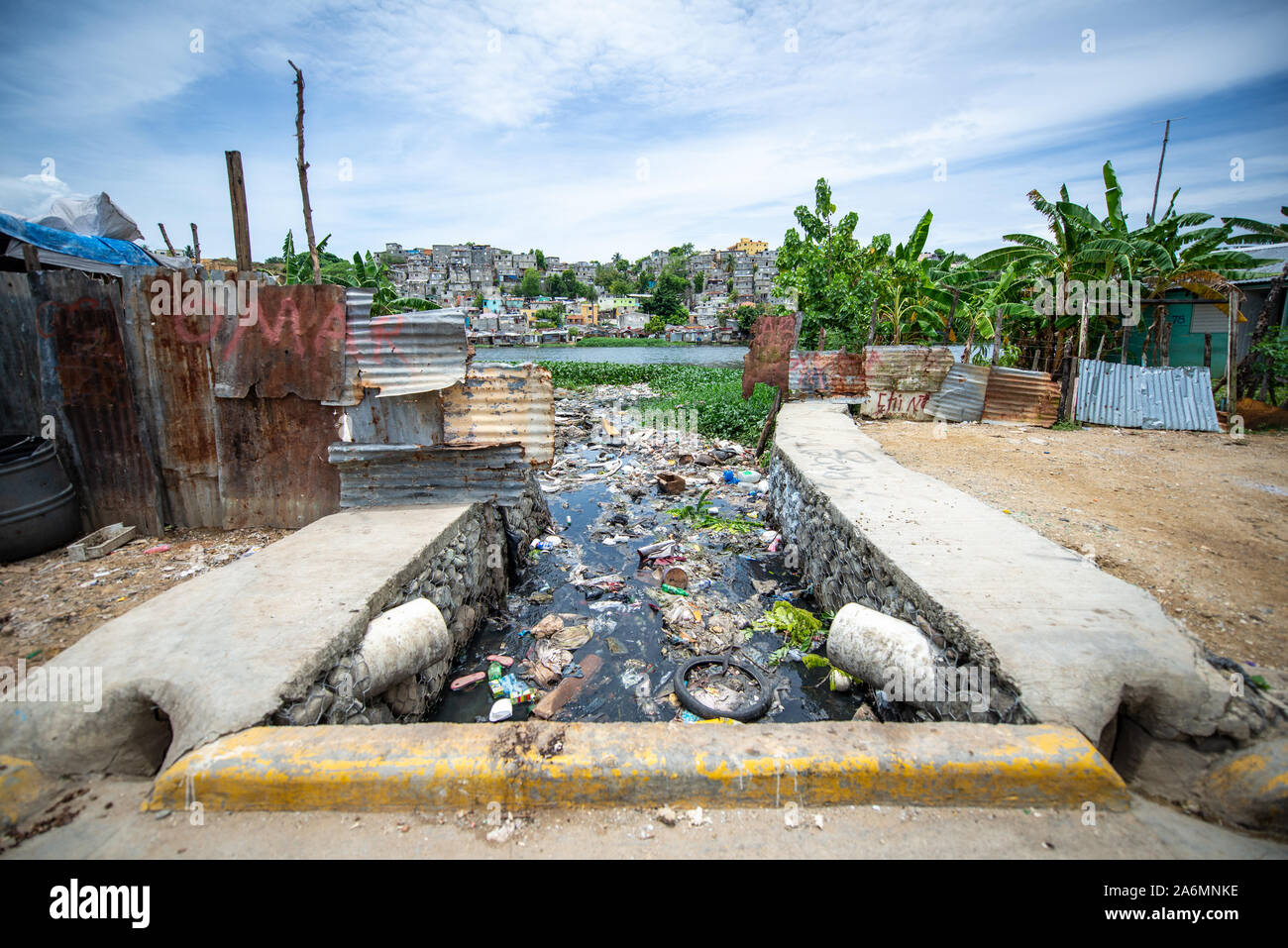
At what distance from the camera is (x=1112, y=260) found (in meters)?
9.93

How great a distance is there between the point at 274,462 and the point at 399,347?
1476 millimetres

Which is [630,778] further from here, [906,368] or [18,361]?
[906,368]

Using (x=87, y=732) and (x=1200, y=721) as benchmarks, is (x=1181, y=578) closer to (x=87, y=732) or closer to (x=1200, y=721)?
(x=1200, y=721)

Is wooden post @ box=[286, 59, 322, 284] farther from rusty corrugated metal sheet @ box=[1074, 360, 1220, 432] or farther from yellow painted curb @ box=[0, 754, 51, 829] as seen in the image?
rusty corrugated metal sheet @ box=[1074, 360, 1220, 432]

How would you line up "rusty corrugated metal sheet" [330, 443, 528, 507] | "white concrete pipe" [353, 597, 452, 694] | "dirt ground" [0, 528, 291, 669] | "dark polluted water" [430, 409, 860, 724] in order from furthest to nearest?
"rusty corrugated metal sheet" [330, 443, 528, 507], "dark polluted water" [430, 409, 860, 724], "dirt ground" [0, 528, 291, 669], "white concrete pipe" [353, 597, 452, 694]

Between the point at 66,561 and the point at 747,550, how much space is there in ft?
19.3

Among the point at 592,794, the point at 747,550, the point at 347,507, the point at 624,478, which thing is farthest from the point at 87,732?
the point at 624,478

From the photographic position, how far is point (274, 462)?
444cm

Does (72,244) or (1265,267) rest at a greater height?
(1265,267)

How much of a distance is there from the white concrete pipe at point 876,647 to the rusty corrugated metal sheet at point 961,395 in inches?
325

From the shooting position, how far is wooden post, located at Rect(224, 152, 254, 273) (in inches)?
218

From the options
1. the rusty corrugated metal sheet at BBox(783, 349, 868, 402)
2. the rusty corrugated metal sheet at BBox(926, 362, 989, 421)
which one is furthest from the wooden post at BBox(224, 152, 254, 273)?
the rusty corrugated metal sheet at BBox(926, 362, 989, 421)

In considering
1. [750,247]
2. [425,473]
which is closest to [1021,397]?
[425,473]

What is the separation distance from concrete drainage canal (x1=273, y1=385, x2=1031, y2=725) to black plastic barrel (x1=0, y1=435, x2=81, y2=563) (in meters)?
3.24
